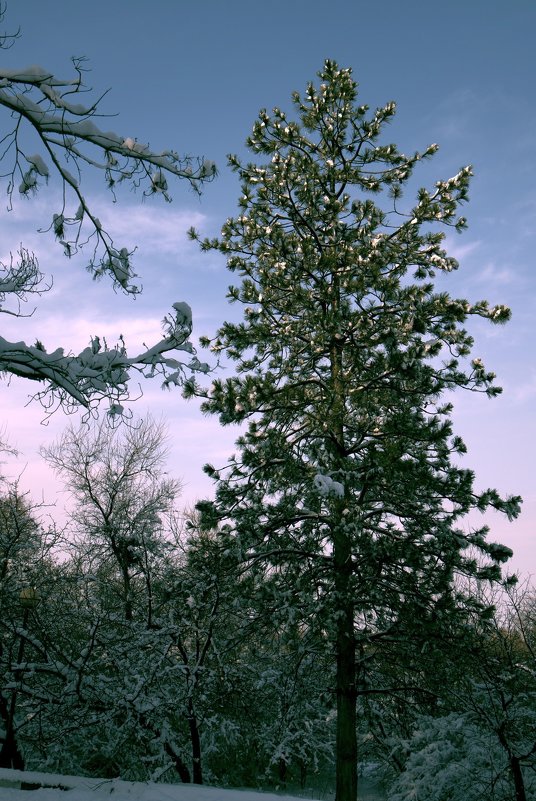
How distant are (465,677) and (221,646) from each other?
3.96 m

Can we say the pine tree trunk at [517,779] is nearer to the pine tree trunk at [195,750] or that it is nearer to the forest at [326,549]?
the forest at [326,549]

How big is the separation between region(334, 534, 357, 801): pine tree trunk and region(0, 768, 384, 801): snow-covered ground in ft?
11.6

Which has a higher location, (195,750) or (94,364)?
(94,364)

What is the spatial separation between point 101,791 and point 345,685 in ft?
15.0

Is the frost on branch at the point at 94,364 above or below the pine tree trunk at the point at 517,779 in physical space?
above

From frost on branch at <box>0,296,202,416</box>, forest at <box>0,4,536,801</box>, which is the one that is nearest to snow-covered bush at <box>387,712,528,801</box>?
forest at <box>0,4,536,801</box>

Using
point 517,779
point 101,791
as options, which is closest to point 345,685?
point 517,779

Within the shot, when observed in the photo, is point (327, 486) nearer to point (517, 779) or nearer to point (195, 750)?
point (517, 779)

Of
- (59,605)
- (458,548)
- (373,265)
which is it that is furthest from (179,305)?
(59,605)

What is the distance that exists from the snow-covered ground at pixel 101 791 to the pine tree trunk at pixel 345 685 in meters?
3.52

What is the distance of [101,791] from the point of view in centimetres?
566

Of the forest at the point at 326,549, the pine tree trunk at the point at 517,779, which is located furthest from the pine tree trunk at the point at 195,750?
the pine tree trunk at the point at 517,779

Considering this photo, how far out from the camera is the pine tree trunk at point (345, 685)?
8766 millimetres

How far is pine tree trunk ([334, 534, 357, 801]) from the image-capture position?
28.8ft
